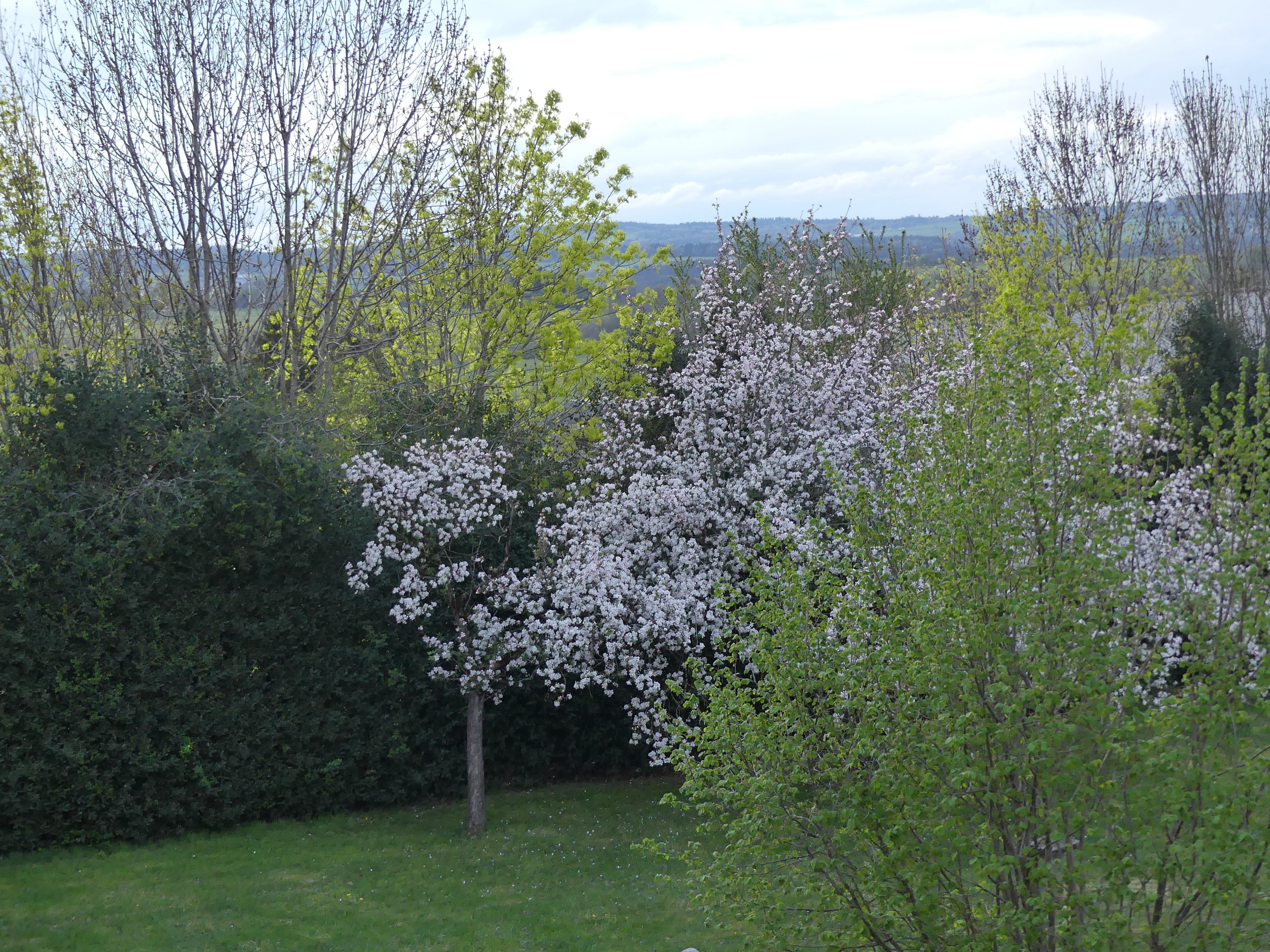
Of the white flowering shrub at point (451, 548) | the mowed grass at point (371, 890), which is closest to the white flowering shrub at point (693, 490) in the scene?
the white flowering shrub at point (451, 548)

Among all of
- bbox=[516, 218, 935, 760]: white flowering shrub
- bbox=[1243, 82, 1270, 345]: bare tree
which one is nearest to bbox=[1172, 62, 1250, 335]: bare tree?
bbox=[1243, 82, 1270, 345]: bare tree

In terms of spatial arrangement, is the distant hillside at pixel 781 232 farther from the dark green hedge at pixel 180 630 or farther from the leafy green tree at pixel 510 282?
the dark green hedge at pixel 180 630

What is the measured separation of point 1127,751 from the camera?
4137 mm

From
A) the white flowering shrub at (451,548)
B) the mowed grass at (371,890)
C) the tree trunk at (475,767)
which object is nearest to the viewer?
the mowed grass at (371,890)

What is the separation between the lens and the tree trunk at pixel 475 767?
419 inches

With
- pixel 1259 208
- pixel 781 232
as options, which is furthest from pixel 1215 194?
pixel 781 232

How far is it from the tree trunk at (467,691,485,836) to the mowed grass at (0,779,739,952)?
152mm

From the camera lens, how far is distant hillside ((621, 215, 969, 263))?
17.8 metres

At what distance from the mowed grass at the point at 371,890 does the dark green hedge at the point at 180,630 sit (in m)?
0.48

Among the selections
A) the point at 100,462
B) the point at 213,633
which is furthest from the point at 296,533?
the point at 100,462

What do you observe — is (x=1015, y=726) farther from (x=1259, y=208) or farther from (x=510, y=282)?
(x=1259, y=208)

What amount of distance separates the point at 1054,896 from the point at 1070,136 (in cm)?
1975

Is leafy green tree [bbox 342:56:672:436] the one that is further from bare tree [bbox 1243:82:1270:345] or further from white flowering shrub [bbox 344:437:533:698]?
bare tree [bbox 1243:82:1270:345]

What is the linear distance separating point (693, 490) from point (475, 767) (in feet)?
11.8
